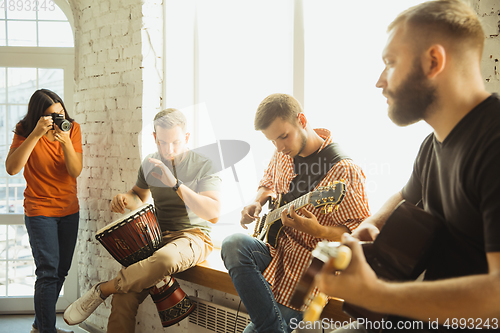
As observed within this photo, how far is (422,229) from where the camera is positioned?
0.97 m

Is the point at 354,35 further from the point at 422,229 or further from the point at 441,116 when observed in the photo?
the point at 422,229

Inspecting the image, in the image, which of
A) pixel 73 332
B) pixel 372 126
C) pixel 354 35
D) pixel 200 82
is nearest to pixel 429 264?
pixel 372 126

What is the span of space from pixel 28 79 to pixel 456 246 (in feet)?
10.9

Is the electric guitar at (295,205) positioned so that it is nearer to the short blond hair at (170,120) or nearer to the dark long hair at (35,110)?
the short blond hair at (170,120)

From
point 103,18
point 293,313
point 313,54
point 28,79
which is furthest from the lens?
point 28,79

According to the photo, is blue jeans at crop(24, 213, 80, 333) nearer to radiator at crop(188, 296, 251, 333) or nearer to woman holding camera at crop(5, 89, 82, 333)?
woman holding camera at crop(5, 89, 82, 333)

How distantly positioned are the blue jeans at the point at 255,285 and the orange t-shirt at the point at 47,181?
1.41 m

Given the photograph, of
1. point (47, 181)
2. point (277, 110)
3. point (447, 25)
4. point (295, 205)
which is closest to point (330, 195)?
point (295, 205)

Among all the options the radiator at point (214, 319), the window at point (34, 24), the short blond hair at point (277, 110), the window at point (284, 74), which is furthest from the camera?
the window at point (34, 24)

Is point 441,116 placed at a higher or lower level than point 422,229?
higher

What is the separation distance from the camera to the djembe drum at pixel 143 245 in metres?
2.11

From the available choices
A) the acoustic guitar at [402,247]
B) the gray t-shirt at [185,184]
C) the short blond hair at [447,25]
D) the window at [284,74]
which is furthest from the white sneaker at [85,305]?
the short blond hair at [447,25]

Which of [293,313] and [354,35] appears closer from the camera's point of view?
[293,313]

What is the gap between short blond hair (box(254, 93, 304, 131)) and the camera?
5.85 ft
